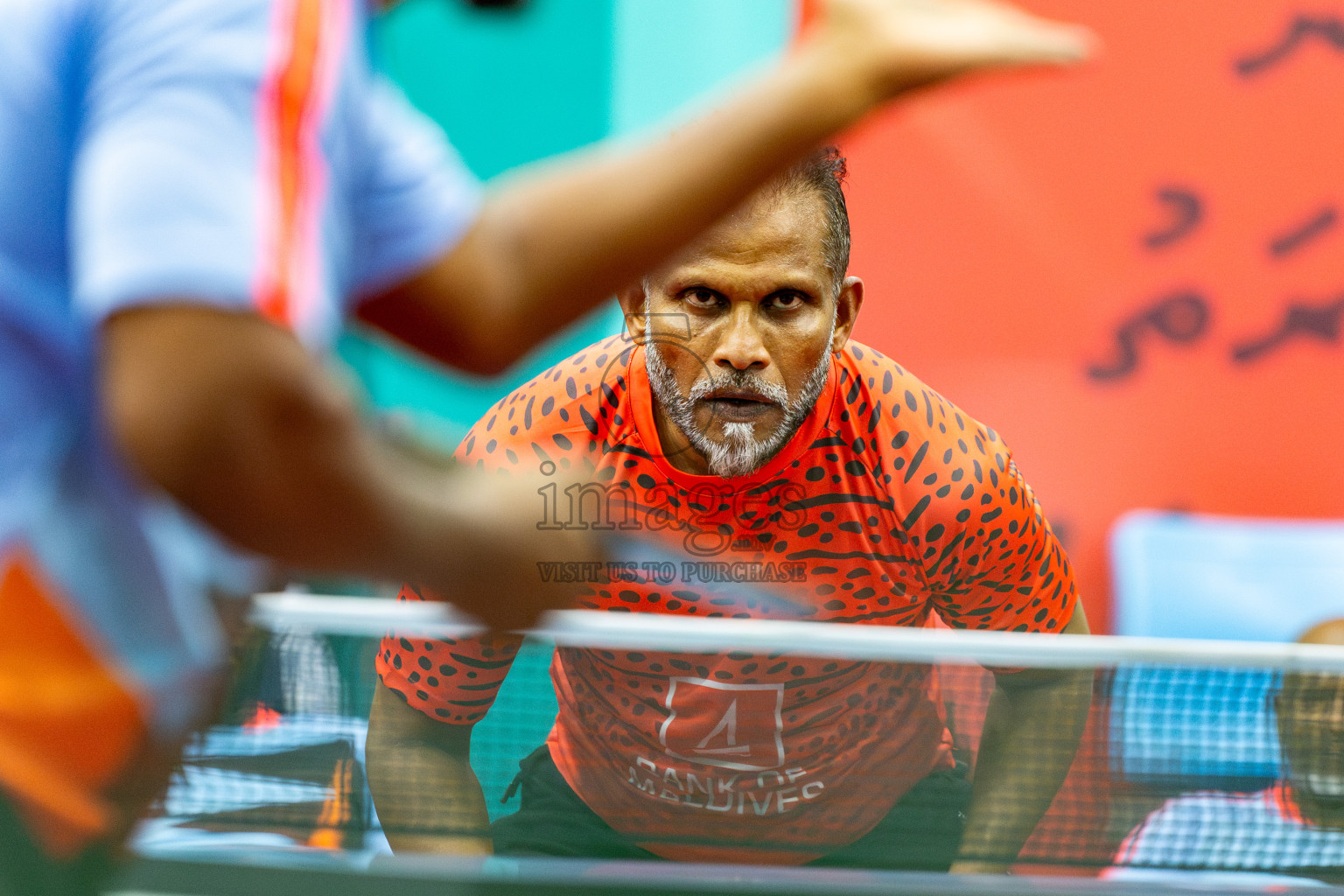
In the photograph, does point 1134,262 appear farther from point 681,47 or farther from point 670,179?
point 670,179

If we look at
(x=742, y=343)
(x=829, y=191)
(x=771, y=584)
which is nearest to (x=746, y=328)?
(x=742, y=343)

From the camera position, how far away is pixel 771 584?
1906 millimetres

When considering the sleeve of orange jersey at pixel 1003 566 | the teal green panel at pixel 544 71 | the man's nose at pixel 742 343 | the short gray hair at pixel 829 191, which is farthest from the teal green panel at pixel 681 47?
the sleeve of orange jersey at pixel 1003 566

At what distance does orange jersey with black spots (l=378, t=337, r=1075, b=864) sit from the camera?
1.88 metres

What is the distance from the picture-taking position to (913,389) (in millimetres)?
1975

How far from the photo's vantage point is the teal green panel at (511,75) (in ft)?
12.1

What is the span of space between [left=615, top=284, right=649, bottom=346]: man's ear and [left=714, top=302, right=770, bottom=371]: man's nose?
0.42 feet

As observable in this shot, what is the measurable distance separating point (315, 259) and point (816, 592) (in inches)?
58.1

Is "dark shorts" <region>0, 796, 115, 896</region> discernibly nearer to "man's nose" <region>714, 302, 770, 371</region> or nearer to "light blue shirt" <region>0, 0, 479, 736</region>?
"light blue shirt" <region>0, 0, 479, 736</region>

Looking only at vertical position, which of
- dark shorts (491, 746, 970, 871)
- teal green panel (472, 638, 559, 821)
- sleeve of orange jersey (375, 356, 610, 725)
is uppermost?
sleeve of orange jersey (375, 356, 610, 725)

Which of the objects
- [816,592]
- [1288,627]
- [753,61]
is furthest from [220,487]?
[1288,627]

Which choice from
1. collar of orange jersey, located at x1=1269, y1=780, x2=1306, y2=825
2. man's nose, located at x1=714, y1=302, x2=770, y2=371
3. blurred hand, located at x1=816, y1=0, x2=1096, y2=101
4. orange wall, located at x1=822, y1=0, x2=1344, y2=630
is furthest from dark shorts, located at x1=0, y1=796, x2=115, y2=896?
orange wall, located at x1=822, y1=0, x2=1344, y2=630

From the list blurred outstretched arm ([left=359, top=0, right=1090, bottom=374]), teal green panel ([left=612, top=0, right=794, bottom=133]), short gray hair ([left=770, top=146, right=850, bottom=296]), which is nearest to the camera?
blurred outstretched arm ([left=359, top=0, right=1090, bottom=374])

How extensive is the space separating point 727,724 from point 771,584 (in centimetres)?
24
